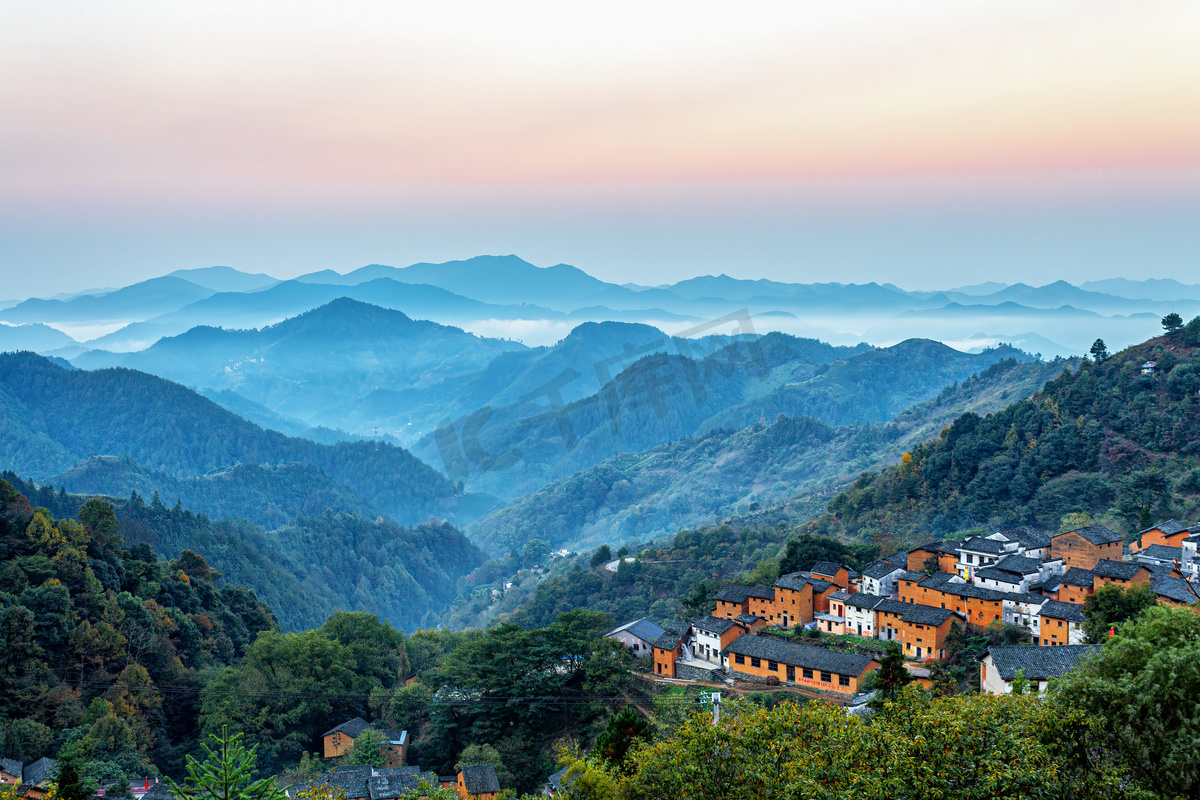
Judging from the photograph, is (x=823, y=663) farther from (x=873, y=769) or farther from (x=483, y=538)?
(x=483, y=538)

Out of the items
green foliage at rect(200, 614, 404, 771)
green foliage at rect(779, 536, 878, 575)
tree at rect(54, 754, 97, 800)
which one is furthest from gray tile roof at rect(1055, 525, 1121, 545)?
tree at rect(54, 754, 97, 800)

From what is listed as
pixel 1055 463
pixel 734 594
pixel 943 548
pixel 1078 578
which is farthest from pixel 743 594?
pixel 1055 463

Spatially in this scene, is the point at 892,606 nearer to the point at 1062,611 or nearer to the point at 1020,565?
the point at 1020,565

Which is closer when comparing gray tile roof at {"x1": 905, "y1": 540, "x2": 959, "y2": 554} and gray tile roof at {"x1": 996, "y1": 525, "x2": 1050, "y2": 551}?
gray tile roof at {"x1": 996, "y1": 525, "x2": 1050, "y2": 551}

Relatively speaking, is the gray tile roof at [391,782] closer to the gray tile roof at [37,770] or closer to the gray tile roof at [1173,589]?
the gray tile roof at [37,770]

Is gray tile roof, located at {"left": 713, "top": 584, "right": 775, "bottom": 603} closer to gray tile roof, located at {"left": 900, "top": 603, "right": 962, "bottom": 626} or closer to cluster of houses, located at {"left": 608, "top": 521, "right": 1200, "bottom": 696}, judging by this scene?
cluster of houses, located at {"left": 608, "top": 521, "right": 1200, "bottom": 696}

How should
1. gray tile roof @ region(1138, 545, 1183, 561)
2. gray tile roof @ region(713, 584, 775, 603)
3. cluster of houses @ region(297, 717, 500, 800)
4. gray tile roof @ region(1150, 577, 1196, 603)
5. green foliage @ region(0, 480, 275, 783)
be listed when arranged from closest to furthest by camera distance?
cluster of houses @ region(297, 717, 500, 800), gray tile roof @ region(1150, 577, 1196, 603), green foliage @ region(0, 480, 275, 783), gray tile roof @ region(1138, 545, 1183, 561), gray tile roof @ region(713, 584, 775, 603)
